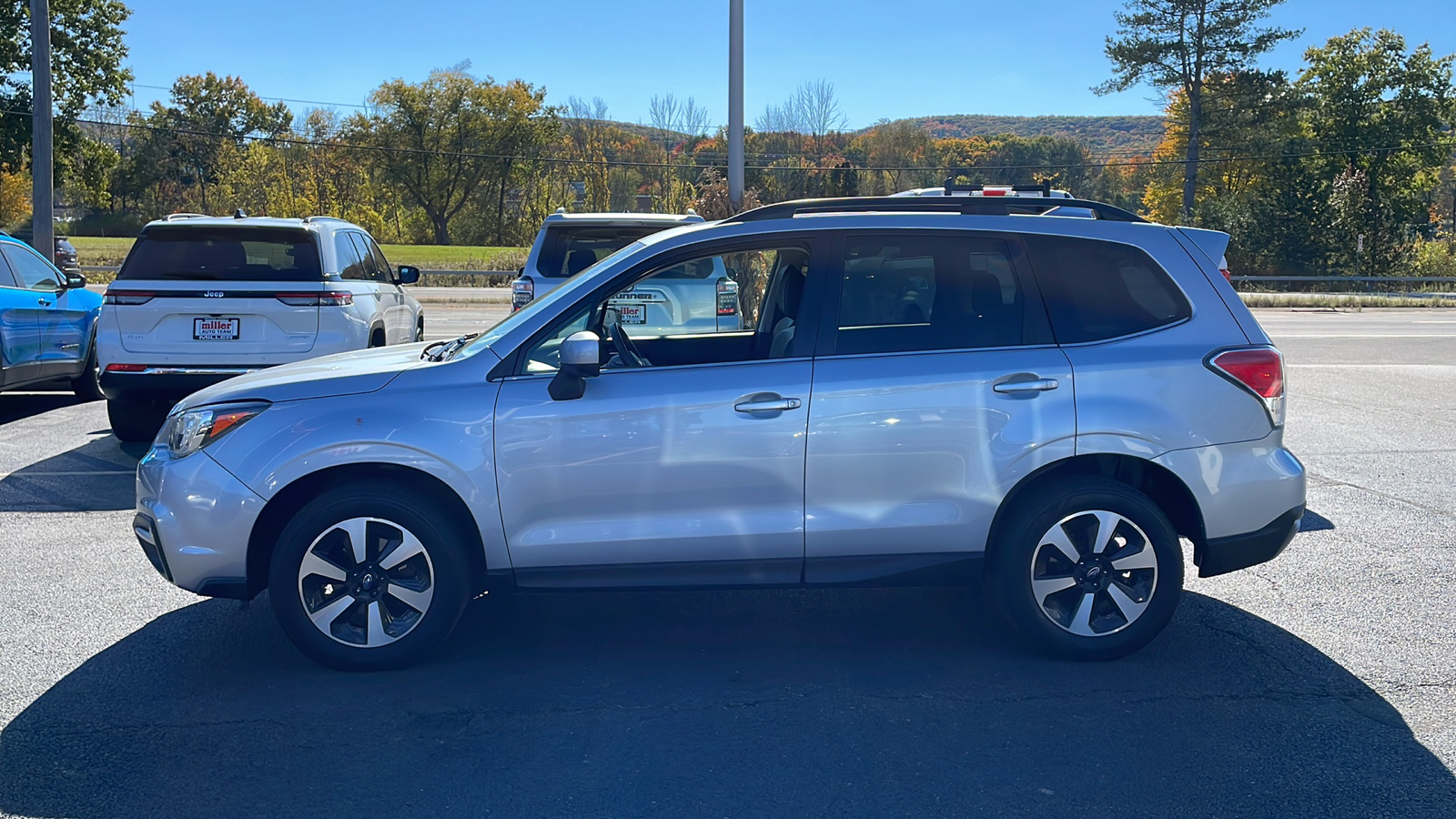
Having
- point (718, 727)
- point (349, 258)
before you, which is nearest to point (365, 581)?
point (718, 727)

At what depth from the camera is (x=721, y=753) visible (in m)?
3.92

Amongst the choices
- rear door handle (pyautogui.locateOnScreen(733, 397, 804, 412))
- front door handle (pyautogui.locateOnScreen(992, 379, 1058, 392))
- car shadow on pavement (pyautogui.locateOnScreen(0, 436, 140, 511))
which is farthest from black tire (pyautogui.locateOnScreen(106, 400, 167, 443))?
front door handle (pyautogui.locateOnScreen(992, 379, 1058, 392))

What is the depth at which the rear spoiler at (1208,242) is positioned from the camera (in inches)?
199

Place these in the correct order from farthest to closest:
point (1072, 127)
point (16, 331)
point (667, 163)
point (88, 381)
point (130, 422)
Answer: point (1072, 127) → point (667, 163) → point (88, 381) → point (16, 331) → point (130, 422)

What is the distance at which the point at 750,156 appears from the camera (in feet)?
180

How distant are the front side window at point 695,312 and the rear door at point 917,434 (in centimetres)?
33

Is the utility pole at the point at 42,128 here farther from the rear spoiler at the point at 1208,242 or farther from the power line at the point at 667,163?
the power line at the point at 667,163

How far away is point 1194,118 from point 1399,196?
39.0 ft

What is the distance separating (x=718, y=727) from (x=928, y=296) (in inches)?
77.8

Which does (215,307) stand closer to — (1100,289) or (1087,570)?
(1100,289)

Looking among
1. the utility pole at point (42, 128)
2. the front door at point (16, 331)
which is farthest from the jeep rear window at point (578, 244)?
the utility pole at point (42, 128)

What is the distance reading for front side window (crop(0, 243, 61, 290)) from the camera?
10.8 meters

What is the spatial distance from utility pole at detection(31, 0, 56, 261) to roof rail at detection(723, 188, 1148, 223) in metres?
19.8

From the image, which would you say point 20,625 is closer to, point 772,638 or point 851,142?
point 772,638
